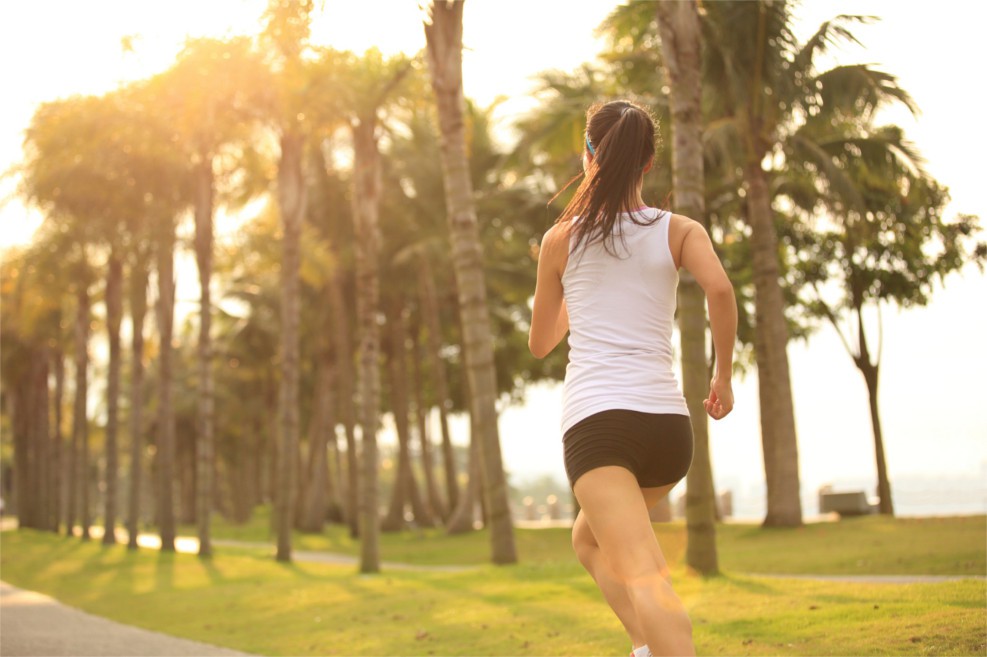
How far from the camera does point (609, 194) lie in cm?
342

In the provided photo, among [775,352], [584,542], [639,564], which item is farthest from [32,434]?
[639,564]

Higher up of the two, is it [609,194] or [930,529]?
[609,194]

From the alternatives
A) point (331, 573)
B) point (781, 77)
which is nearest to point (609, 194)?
point (331, 573)

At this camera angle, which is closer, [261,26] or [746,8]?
[261,26]

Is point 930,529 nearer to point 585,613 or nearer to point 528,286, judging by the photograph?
point 585,613

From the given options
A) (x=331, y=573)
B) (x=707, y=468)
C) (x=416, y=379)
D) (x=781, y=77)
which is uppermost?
(x=781, y=77)

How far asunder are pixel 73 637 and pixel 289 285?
12.1 m

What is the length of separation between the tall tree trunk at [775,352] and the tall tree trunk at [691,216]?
896 cm

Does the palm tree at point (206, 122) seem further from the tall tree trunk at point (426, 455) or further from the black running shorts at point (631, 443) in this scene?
the black running shorts at point (631, 443)

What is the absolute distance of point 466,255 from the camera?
14.8 meters

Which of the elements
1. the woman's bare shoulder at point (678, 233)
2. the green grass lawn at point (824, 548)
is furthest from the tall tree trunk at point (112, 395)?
the woman's bare shoulder at point (678, 233)

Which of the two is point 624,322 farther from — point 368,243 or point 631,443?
point 368,243

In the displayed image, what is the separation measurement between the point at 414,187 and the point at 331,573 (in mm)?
19776

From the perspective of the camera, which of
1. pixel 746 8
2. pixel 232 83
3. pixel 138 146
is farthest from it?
pixel 138 146
